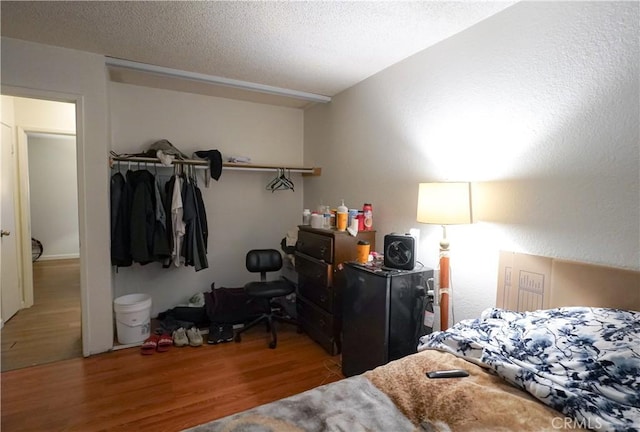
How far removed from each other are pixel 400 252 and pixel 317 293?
1055 mm

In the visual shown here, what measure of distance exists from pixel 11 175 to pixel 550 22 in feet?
15.6

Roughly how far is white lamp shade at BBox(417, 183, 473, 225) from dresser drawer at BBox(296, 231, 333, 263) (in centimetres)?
98

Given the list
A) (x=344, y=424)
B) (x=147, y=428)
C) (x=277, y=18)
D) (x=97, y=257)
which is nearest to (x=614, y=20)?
(x=277, y=18)

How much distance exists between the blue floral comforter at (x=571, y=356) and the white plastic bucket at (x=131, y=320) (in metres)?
2.51

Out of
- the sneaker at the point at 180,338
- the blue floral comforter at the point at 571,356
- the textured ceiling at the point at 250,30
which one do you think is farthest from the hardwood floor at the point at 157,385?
the textured ceiling at the point at 250,30

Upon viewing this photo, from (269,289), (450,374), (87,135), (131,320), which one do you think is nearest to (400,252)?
(450,374)

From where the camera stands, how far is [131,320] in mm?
2799

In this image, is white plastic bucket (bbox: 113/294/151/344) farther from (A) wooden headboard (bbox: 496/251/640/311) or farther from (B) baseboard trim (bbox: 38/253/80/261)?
(B) baseboard trim (bbox: 38/253/80/261)

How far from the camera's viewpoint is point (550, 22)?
63.4 inches

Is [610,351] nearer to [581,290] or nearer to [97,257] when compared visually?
[581,290]

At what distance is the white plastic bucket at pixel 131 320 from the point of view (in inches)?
110

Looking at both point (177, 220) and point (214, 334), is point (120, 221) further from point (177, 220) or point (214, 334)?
point (214, 334)

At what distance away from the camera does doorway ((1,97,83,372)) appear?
9.25 ft

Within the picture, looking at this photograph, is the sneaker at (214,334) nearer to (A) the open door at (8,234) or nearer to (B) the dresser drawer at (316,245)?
(B) the dresser drawer at (316,245)
